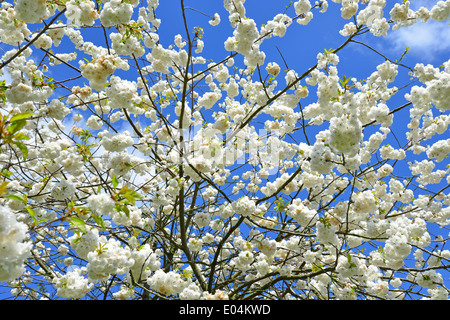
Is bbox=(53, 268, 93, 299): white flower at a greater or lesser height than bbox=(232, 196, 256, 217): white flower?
lesser

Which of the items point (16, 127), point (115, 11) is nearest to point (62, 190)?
point (16, 127)

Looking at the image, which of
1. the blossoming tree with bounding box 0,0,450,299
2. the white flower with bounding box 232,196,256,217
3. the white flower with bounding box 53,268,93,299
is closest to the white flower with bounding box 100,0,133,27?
the blossoming tree with bounding box 0,0,450,299

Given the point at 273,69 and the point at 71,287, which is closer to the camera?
the point at 71,287

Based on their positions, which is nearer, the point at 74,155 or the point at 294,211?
the point at 74,155

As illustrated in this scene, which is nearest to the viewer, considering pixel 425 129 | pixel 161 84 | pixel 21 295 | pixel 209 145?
pixel 209 145

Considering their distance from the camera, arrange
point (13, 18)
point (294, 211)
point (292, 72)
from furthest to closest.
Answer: point (292, 72) → point (294, 211) → point (13, 18)

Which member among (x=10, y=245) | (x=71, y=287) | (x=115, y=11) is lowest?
(x=71, y=287)

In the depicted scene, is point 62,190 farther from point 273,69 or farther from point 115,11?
point 273,69

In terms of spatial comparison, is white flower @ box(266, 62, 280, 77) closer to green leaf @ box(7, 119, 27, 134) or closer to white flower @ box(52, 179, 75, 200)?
white flower @ box(52, 179, 75, 200)
